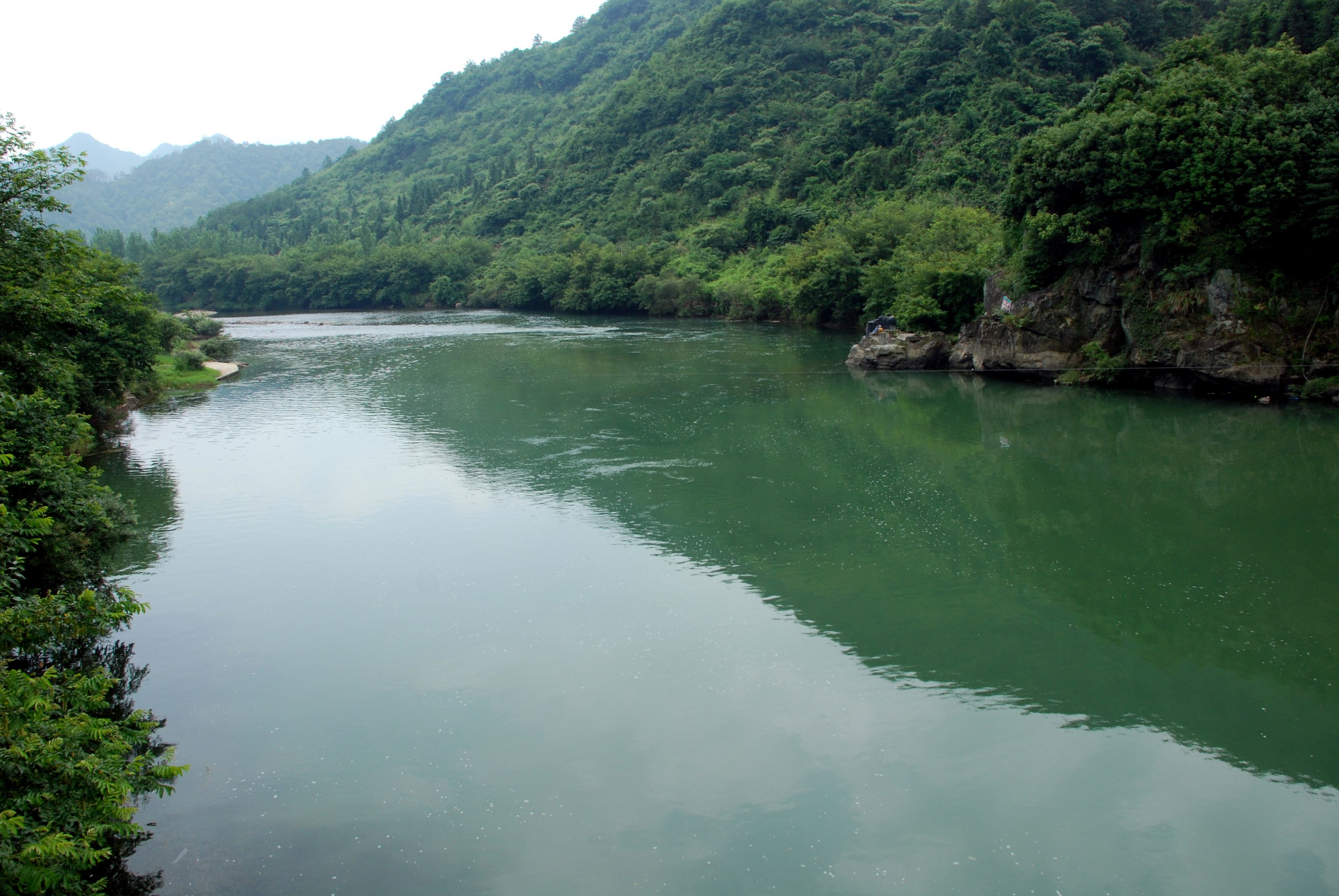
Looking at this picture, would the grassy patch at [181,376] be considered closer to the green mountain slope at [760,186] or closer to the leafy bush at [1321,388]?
the green mountain slope at [760,186]

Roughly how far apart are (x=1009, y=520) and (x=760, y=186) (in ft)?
253

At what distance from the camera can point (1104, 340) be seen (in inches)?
1375

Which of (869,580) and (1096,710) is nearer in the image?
(1096,710)

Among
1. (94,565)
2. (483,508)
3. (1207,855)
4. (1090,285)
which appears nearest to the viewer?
(1207,855)

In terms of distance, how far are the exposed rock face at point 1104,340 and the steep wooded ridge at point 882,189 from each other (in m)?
0.12

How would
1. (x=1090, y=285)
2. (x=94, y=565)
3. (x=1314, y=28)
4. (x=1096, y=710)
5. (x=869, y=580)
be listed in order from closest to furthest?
(x=1096, y=710) < (x=94, y=565) < (x=869, y=580) < (x=1090, y=285) < (x=1314, y=28)

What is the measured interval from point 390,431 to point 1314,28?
4916 cm

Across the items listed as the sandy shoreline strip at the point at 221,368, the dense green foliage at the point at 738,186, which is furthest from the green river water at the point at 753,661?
the dense green foliage at the point at 738,186

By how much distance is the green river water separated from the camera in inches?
380

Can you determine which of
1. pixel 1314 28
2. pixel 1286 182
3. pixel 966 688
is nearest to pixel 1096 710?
pixel 966 688

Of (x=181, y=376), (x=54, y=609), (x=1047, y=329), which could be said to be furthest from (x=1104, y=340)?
(x=181, y=376)

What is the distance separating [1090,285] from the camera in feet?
114

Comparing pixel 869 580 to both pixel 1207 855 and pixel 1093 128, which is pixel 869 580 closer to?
pixel 1207 855

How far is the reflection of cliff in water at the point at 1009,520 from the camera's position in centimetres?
1310
